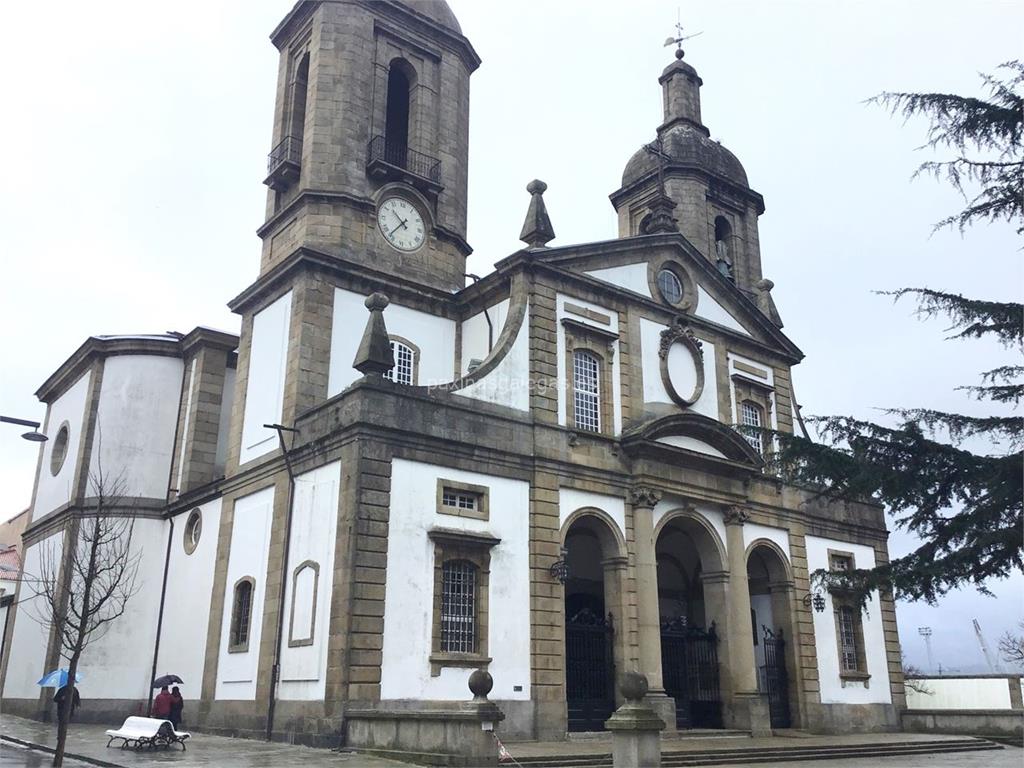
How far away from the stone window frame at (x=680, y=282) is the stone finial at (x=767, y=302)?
4.52 meters

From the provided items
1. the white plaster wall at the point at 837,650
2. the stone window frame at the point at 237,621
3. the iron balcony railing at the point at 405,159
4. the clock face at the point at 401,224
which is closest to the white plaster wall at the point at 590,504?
the stone window frame at the point at 237,621

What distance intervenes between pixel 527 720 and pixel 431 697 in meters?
2.47

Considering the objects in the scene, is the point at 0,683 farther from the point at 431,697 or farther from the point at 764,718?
the point at 764,718

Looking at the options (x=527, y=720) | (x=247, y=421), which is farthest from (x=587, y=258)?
(x=527, y=720)

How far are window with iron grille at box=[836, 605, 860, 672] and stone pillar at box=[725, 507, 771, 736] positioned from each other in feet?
15.5

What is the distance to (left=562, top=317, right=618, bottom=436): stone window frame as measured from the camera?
23.8m

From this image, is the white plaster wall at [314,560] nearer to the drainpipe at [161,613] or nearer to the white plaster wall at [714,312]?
the drainpipe at [161,613]

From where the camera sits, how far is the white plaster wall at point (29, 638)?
28.5 m

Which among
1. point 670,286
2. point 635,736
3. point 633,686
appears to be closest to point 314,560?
point 633,686

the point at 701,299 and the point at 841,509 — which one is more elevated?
the point at 701,299

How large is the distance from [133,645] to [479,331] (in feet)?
42.6

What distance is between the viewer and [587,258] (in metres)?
25.2

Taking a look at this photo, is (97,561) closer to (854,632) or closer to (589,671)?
(589,671)

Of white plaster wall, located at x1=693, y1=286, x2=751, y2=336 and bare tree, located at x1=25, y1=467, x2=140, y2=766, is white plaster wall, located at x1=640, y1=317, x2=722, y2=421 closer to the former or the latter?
white plaster wall, located at x1=693, y1=286, x2=751, y2=336
